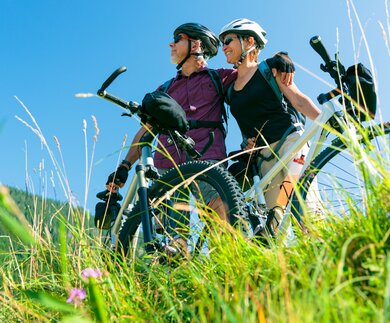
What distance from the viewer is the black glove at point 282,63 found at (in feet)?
16.6

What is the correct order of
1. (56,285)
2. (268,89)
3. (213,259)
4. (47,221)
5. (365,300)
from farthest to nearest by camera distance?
(268,89), (47,221), (56,285), (213,259), (365,300)

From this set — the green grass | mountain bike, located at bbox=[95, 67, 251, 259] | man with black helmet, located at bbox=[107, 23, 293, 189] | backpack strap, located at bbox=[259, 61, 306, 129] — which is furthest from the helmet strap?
the green grass

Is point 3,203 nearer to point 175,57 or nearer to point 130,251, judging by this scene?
point 130,251

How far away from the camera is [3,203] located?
1.26 m

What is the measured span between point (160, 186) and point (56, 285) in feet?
4.33

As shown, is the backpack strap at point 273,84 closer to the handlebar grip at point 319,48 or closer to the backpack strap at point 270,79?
the backpack strap at point 270,79

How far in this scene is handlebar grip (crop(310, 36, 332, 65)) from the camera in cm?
470

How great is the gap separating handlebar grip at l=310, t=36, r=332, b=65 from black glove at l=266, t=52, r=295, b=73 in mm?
303

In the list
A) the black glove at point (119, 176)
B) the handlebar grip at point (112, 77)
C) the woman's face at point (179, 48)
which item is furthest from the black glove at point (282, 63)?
the black glove at point (119, 176)


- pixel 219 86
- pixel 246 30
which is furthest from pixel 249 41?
pixel 219 86

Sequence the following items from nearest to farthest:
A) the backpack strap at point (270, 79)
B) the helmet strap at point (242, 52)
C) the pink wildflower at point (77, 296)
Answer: the pink wildflower at point (77, 296) → the backpack strap at point (270, 79) → the helmet strap at point (242, 52)

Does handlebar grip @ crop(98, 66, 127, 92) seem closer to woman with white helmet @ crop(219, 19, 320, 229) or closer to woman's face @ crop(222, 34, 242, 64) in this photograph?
woman with white helmet @ crop(219, 19, 320, 229)

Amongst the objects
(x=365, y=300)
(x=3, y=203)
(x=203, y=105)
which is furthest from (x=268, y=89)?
(x=3, y=203)

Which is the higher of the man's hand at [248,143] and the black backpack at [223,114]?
the black backpack at [223,114]
